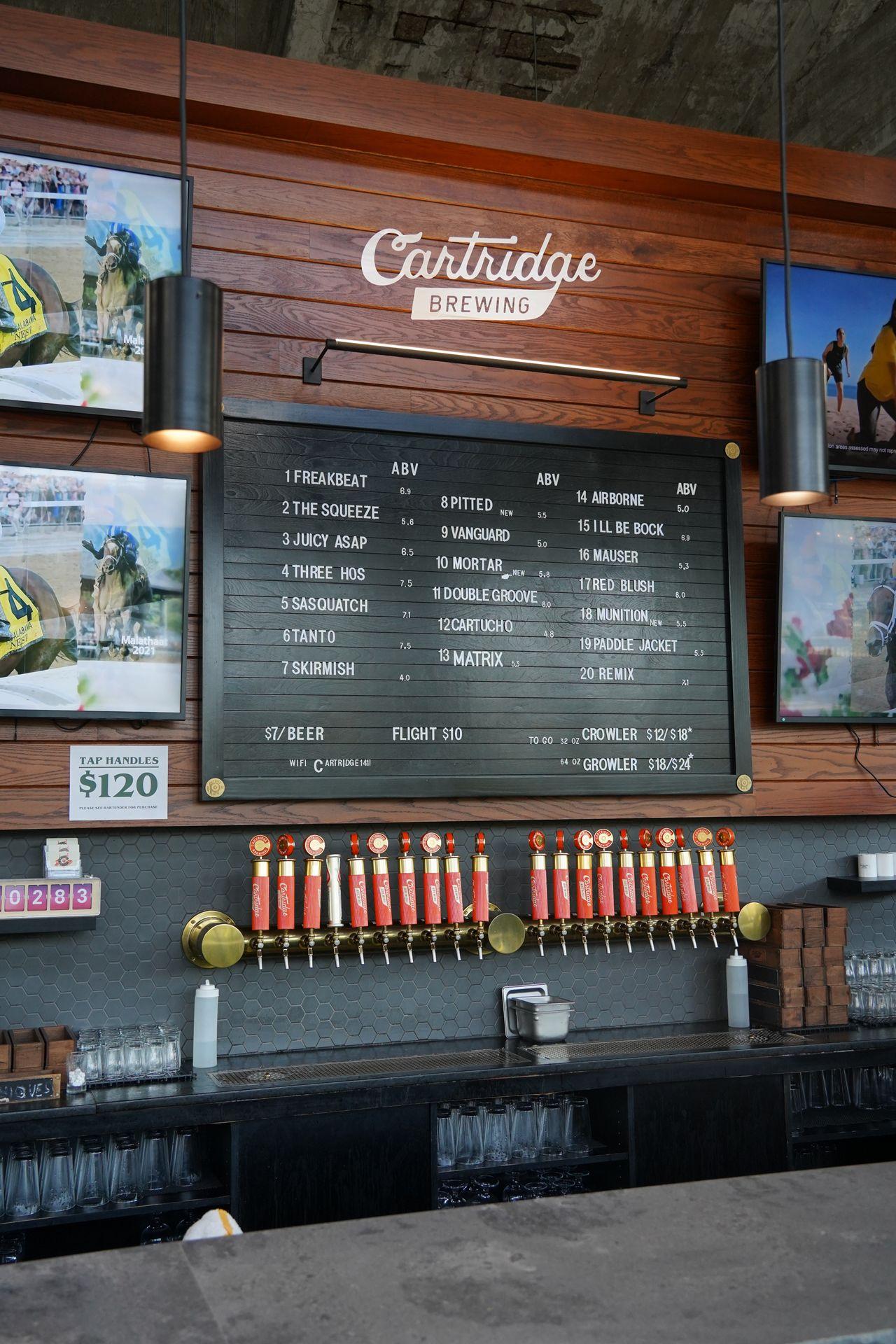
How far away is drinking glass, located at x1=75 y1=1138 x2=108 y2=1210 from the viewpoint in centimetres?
292

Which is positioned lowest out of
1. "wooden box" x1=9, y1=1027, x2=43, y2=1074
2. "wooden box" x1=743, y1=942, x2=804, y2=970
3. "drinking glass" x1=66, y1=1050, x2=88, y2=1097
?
"drinking glass" x1=66, y1=1050, x2=88, y2=1097

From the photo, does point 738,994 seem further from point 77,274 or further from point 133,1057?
point 77,274

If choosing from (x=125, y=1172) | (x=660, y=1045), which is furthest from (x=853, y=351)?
(x=125, y=1172)

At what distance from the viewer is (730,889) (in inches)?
149

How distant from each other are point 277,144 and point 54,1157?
2939mm

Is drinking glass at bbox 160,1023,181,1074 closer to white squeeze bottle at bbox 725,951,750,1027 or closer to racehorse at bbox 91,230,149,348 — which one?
white squeeze bottle at bbox 725,951,750,1027

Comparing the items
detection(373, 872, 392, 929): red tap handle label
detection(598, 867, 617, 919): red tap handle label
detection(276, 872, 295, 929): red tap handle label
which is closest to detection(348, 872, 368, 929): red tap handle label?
detection(373, 872, 392, 929): red tap handle label

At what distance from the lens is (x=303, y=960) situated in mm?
3494

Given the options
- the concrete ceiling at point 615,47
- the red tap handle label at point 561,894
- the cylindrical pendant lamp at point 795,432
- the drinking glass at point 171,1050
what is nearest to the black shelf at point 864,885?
the red tap handle label at point 561,894

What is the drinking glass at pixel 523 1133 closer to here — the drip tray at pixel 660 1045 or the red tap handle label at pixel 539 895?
the drip tray at pixel 660 1045

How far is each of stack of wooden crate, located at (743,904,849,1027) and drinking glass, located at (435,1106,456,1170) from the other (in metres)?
1.13

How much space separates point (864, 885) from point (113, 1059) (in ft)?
8.06

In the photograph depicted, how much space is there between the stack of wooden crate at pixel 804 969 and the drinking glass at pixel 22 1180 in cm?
221

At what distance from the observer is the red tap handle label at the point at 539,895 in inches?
141
